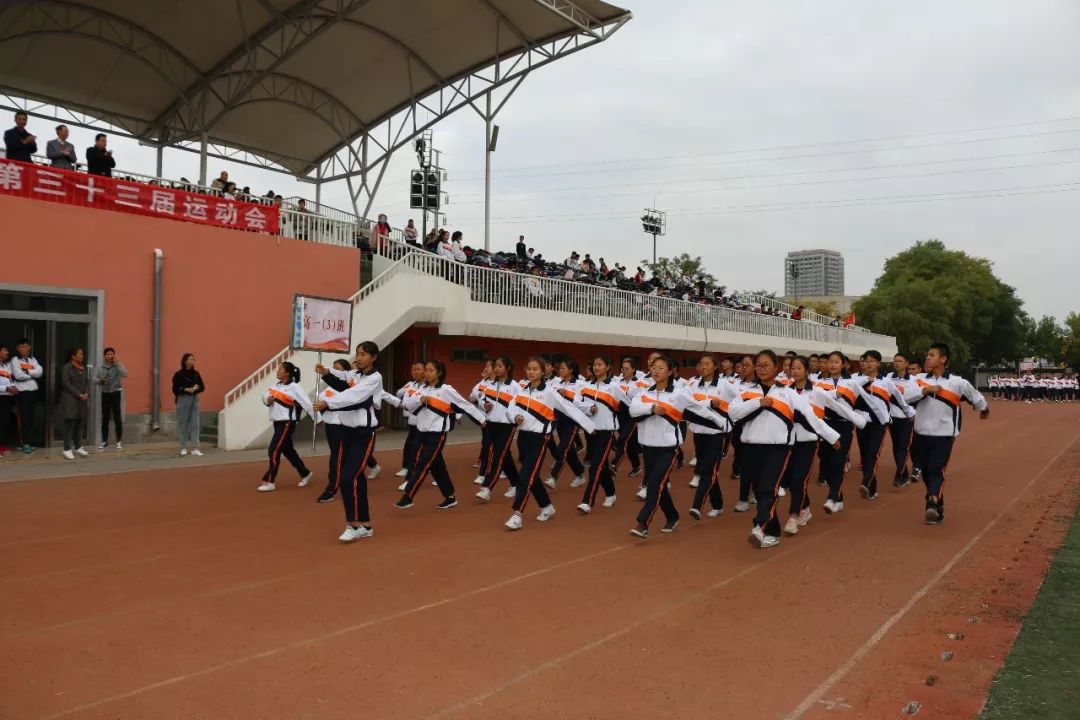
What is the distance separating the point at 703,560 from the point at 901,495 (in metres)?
5.25

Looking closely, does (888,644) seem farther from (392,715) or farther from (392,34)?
(392,34)

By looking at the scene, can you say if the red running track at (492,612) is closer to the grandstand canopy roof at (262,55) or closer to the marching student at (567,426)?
the marching student at (567,426)

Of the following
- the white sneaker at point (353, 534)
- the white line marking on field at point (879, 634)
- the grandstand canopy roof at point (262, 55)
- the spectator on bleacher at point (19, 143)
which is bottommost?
the white line marking on field at point (879, 634)

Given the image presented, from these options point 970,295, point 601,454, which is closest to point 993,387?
point 970,295

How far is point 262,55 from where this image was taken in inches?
988

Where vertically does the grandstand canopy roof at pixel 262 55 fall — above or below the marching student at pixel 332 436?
above

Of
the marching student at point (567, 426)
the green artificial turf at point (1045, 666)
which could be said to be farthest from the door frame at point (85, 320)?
the green artificial turf at point (1045, 666)

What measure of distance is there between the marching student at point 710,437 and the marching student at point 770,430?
30cm

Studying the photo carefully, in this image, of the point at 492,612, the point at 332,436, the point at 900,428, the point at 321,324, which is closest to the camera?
the point at 492,612

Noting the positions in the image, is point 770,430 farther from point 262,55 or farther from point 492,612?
point 262,55

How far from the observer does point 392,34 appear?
2436 cm

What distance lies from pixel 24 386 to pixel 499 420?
26.6 ft

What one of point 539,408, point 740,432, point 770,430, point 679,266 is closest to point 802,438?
point 770,430

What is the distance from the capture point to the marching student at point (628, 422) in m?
12.0
